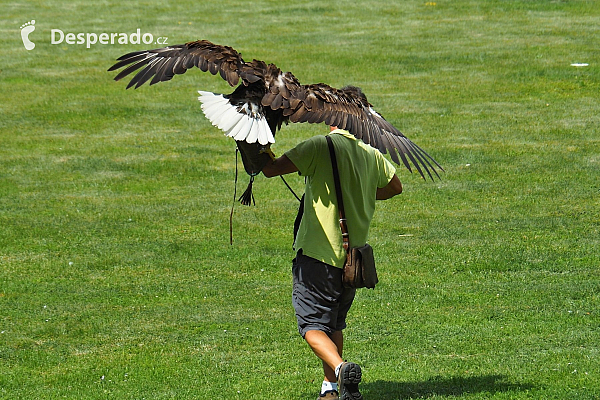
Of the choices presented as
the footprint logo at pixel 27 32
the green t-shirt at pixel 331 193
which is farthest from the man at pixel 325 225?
the footprint logo at pixel 27 32

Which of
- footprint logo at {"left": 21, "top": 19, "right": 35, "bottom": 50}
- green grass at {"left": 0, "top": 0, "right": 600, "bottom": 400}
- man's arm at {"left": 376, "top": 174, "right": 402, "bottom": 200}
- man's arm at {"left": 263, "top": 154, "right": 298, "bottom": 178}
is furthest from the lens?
footprint logo at {"left": 21, "top": 19, "right": 35, "bottom": 50}

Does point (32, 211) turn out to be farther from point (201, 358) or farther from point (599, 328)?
point (599, 328)

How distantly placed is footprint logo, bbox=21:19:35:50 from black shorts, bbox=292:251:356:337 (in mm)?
17143

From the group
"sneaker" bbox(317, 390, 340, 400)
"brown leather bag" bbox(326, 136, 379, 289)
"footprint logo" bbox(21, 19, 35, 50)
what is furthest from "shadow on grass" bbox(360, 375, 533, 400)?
"footprint logo" bbox(21, 19, 35, 50)

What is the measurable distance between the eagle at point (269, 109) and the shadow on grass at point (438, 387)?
58.7 inches

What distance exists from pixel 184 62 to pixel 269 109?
0.70m

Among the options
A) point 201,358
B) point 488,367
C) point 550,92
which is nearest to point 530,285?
point 488,367

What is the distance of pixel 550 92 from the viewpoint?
1578 cm

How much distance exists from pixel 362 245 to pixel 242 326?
2.17 meters

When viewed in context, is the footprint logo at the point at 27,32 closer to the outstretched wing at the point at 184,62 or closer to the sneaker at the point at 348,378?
the outstretched wing at the point at 184,62

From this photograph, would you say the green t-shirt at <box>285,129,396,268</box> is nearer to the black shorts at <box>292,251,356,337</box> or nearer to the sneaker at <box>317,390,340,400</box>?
the black shorts at <box>292,251,356,337</box>

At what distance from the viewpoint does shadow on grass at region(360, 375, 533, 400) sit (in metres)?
5.55

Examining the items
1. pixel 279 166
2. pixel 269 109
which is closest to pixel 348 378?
pixel 279 166

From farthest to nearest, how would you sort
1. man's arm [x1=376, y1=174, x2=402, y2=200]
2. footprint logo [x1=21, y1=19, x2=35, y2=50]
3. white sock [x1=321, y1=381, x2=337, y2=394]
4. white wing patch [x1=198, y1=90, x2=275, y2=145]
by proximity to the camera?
footprint logo [x1=21, y1=19, x2=35, y2=50]
man's arm [x1=376, y1=174, x2=402, y2=200]
white sock [x1=321, y1=381, x2=337, y2=394]
white wing patch [x1=198, y1=90, x2=275, y2=145]
